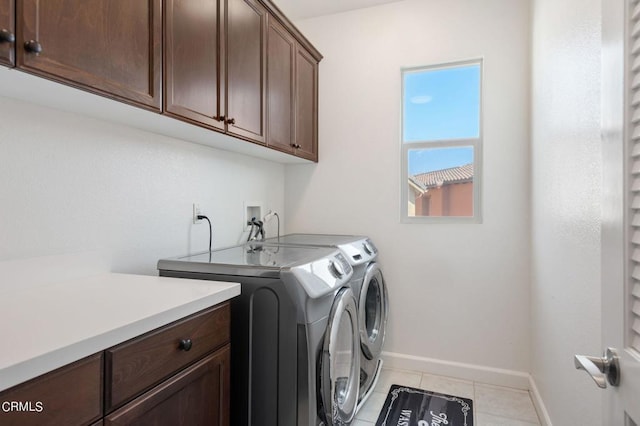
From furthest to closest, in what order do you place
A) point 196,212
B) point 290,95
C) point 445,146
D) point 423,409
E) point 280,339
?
point 445,146, point 290,95, point 423,409, point 196,212, point 280,339

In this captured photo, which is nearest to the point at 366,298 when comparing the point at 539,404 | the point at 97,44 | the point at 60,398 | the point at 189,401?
the point at 539,404

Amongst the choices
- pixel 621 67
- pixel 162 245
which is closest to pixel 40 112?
pixel 162 245

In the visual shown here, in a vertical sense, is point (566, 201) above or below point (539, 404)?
above

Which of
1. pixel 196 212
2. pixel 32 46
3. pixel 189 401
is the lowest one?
pixel 189 401

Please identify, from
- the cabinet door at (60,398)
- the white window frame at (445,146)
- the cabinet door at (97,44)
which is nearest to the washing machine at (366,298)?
the white window frame at (445,146)

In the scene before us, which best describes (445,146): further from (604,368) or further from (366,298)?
(604,368)

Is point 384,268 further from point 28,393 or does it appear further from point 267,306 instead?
point 28,393

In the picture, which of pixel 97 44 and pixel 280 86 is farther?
pixel 280 86

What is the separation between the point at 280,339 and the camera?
4.27ft

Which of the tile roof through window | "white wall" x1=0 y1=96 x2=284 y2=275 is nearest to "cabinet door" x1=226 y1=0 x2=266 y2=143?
"white wall" x1=0 y1=96 x2=284 y2=275

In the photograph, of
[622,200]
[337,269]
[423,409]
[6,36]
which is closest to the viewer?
[622,200]

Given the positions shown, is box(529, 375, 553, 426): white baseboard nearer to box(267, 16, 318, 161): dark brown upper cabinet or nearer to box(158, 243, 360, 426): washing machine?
box(158, 243, 360, 426): washing machine

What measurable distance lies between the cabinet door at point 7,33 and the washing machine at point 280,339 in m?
0.86

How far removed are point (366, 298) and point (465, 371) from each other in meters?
0.92
